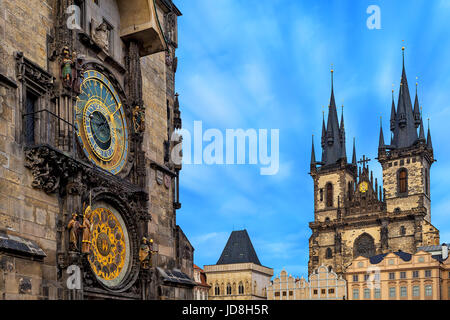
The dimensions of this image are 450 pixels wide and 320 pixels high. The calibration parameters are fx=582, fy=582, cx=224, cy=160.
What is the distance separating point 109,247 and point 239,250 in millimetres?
76098

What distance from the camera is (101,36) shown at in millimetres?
13234

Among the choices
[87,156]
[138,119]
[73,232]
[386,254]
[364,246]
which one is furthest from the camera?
[364,246]

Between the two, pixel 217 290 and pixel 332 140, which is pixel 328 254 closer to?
pixel 217 290

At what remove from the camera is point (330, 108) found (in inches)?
3839

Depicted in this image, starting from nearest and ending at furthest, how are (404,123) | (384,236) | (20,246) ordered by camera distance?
(20,246) < (384,236) < (404,123)

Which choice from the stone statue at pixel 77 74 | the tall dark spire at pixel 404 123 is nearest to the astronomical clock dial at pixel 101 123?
the stone statue at pixel 77 74

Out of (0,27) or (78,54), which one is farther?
(78,54)

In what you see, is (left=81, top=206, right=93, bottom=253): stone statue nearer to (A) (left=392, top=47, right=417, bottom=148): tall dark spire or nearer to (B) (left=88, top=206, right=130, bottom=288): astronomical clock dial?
(B) (left=88, top=206, right=130, bottom=288): astronomical clock dial

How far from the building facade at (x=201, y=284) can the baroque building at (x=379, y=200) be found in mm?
15240

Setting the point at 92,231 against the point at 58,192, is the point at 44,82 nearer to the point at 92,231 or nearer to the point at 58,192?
the point at 58,192

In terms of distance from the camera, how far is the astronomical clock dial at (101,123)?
1202 cm

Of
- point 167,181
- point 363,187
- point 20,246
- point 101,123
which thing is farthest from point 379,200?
point 20,246
